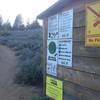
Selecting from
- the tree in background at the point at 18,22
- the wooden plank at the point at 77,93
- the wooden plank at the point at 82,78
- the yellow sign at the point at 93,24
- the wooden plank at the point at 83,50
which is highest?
the tree in background at the point at 18,22

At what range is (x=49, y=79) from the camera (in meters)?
7.34

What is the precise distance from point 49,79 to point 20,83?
10.6 ft

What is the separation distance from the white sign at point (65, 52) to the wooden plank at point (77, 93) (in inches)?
17.0

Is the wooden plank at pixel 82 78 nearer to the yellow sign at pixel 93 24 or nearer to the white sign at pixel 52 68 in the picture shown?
the white sign at pixel 52 68

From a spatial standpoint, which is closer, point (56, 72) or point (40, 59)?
point (56, 72)

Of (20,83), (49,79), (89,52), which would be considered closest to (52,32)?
(49,79)

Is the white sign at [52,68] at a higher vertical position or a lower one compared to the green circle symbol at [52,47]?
lower

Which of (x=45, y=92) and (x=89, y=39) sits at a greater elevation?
(x=89, y=39)

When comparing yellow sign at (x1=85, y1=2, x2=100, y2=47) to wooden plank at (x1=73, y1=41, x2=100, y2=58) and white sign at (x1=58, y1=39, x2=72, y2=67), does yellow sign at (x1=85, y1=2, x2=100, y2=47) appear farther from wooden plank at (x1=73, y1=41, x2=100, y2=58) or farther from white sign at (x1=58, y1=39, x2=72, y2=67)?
white sign at (x1=58, y1=39, x2=72, y2=67)

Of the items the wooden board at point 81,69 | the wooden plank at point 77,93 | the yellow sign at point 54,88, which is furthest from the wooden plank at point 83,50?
the yellow sign at point 54,88

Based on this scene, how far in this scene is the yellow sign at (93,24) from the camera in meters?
5.17

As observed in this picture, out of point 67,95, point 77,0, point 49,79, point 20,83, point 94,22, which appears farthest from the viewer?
point 20,83

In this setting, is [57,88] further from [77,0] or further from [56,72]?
[77,0]

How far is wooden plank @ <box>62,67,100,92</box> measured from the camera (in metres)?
5.29
